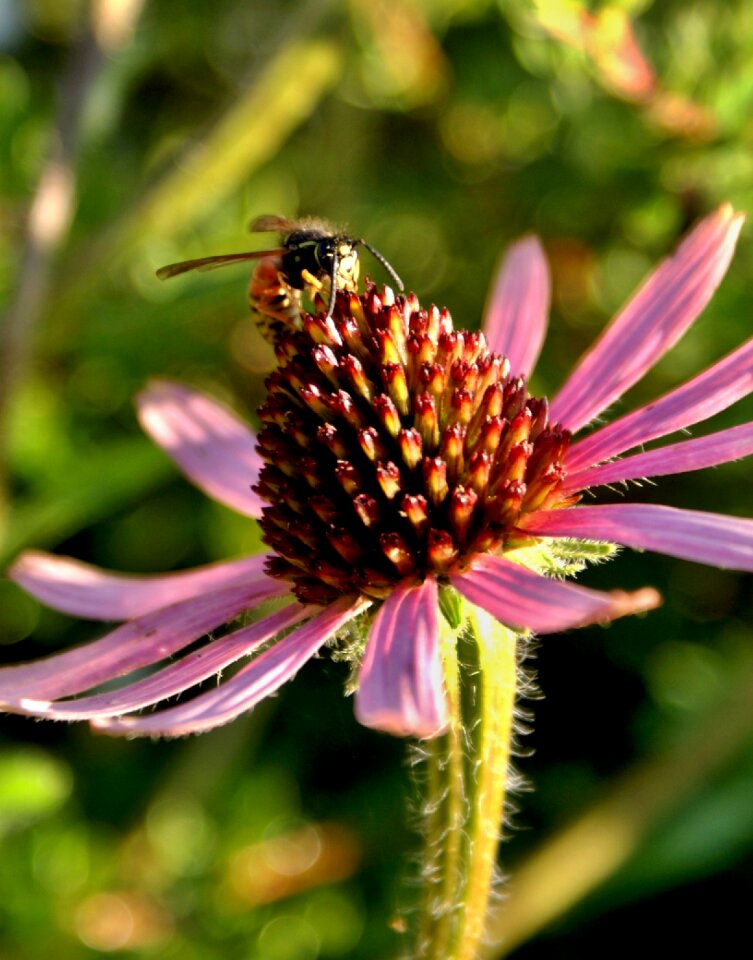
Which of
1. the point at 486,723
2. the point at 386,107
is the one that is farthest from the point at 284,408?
the point at 386,107

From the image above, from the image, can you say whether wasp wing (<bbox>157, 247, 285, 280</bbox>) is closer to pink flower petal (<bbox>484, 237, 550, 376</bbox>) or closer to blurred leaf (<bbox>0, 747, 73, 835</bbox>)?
pink flower petal (<bbox>484, 237, 550, 376</bbox>)

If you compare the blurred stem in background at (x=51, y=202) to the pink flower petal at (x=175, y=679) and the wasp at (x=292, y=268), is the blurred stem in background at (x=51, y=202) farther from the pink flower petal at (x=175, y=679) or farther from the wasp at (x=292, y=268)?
the pink flower petal at (x=175, y=679)

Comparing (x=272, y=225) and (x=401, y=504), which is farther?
(x=272, y=225)

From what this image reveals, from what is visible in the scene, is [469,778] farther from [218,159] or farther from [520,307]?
[218,159]

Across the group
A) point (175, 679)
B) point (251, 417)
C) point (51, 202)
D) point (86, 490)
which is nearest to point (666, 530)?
point (175, 679)

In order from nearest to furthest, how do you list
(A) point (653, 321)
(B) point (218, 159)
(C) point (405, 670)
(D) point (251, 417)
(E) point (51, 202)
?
(C) point (405, 670), (A) point (653, 321), (E) point (51, 202), (B) point (218, 159), (D) point (251, 417)

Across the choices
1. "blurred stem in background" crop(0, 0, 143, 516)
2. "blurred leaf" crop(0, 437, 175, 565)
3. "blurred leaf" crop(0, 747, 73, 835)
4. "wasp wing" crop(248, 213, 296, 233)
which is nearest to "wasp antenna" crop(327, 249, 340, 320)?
"wasp wing" crop(248, 213, 296, 233)

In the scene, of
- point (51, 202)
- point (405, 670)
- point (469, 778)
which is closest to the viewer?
point (405, 670)
